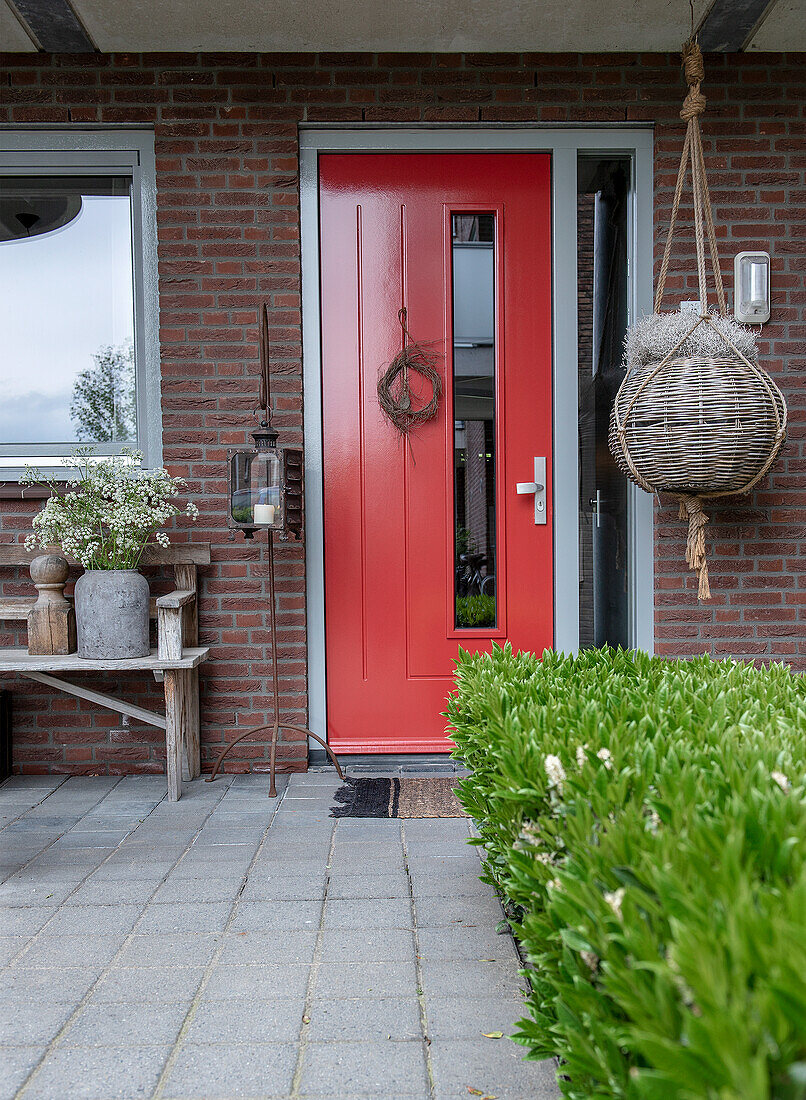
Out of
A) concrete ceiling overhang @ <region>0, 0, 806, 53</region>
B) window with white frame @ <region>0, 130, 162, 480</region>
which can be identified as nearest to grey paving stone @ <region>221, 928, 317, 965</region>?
window with white frame @ <region>0, 130, 162, 480</region>

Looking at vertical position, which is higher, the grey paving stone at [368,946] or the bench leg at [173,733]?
the bench leg at [173,733]

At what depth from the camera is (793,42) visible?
10.8 feet

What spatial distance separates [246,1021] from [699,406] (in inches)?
81.2

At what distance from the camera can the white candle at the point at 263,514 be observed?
301cm

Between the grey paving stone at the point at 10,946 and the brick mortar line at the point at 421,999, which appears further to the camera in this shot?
the grey paving stone at the point at 10,946

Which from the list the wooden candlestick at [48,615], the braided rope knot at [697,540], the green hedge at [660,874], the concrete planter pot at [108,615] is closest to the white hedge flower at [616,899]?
the green hedge at [660,874]

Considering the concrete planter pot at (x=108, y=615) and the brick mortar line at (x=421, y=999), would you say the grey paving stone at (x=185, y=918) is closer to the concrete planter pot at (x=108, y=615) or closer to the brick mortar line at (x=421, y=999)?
the brick mortar line at (x=421, y=999)

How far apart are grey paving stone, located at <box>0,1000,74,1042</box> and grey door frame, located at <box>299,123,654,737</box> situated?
5.89ft

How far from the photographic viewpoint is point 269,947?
6.33 feet

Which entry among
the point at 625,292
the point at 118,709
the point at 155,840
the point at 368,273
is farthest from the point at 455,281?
the point at 155,840

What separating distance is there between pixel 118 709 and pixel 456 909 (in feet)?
5.24

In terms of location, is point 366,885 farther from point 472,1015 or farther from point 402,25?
point 402,25

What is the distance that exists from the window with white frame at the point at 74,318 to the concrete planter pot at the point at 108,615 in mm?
617

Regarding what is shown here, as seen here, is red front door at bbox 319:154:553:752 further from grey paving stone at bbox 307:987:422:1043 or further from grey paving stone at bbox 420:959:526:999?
grey paving stone at bbox 307:987:422:1043
